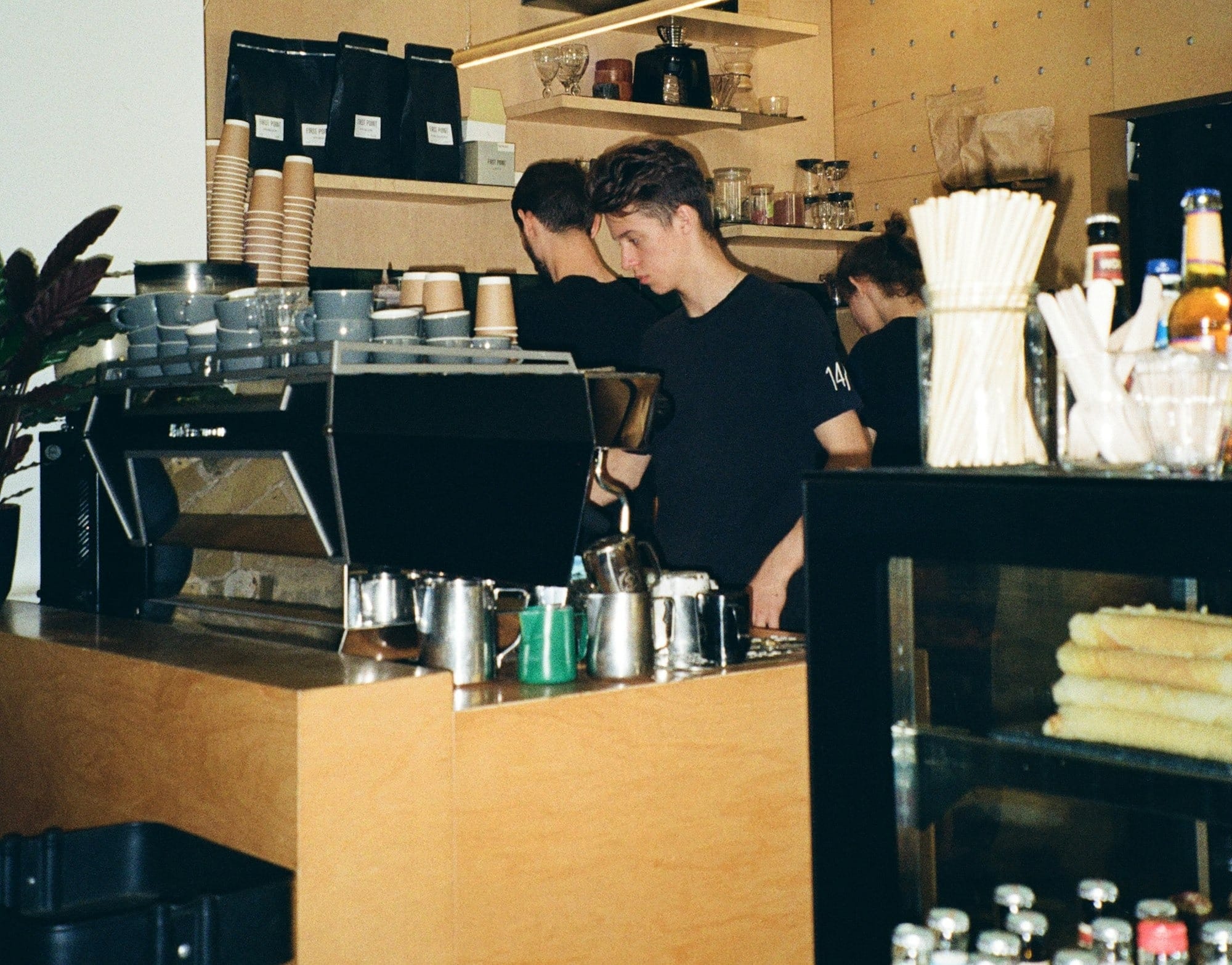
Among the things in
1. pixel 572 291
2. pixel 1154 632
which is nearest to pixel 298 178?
pixel 572 291

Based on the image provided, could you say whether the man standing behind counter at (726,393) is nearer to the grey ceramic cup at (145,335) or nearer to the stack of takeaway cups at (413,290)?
the stack of takeaway cups at (413,290)

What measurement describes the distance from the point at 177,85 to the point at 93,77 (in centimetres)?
15

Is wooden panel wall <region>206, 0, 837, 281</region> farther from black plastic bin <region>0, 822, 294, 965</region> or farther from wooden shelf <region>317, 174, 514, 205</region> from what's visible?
black plastic bin <region>0, 822, 294, 965</region>

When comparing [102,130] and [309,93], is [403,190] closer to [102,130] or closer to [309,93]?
[309,93]

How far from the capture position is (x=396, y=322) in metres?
1.59

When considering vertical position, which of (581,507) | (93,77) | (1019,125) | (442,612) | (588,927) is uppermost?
(1019,125)

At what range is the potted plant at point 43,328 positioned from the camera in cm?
199

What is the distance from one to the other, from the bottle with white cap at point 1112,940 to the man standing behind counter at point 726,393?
126cm

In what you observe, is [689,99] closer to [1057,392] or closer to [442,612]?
[442,612]

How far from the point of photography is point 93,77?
2.40 m

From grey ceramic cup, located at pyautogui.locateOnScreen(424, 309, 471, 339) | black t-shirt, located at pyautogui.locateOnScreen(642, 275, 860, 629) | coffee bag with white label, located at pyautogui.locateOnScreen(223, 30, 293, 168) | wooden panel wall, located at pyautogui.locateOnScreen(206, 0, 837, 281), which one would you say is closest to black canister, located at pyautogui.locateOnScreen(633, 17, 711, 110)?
wooden panel wall, located at pyautogui.locateOnScreen(206, 0, 837, 281)

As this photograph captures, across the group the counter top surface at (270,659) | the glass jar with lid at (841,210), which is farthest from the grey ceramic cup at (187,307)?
the glass jar with lid at (841,210)

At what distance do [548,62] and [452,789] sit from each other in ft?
9.30

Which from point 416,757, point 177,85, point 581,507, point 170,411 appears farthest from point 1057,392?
point 177,85
